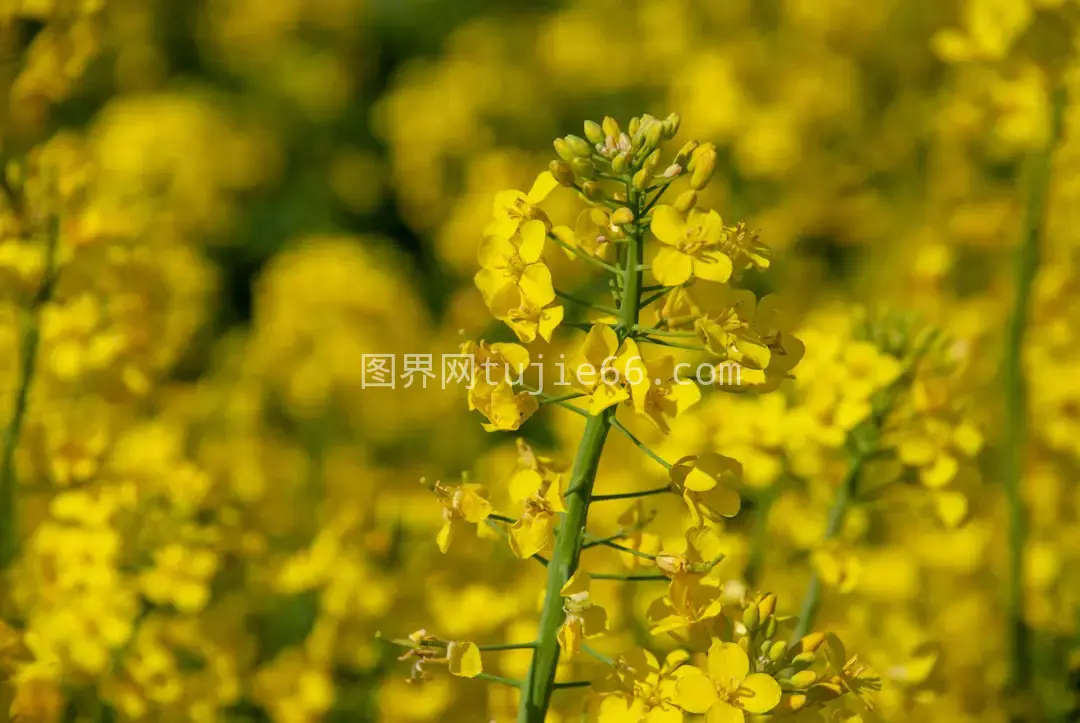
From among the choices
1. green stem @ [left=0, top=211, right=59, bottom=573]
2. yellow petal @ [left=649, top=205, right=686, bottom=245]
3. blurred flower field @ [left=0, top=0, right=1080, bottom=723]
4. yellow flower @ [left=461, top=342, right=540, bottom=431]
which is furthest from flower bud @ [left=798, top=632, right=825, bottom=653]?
green stem @ [left=0, top=211, right=59, bottom=573]

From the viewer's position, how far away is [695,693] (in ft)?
6.29

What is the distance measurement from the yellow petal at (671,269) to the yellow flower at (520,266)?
17 cm

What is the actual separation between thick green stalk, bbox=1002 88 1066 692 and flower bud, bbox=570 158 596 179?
1771 millimetres

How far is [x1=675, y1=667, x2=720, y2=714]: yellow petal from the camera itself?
1912 mm

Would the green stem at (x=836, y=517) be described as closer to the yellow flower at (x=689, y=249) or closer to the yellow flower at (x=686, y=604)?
the yellow flower at (x=686, y=604)

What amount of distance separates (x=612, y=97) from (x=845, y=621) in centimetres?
491

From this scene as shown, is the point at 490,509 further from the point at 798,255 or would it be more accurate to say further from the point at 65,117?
the point at 65,117

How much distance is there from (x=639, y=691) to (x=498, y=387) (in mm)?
531

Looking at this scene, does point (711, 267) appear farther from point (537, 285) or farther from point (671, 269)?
point (537, 285)

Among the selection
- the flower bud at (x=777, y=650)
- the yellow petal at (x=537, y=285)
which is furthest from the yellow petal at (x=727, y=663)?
the yellow petal at (x=537, y=285)

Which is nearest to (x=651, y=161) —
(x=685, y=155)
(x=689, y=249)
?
(x=685, y=155)

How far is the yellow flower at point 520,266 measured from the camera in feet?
6.48

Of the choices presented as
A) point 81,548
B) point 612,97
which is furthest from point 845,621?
point 612,97

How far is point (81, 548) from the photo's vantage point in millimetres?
2836
